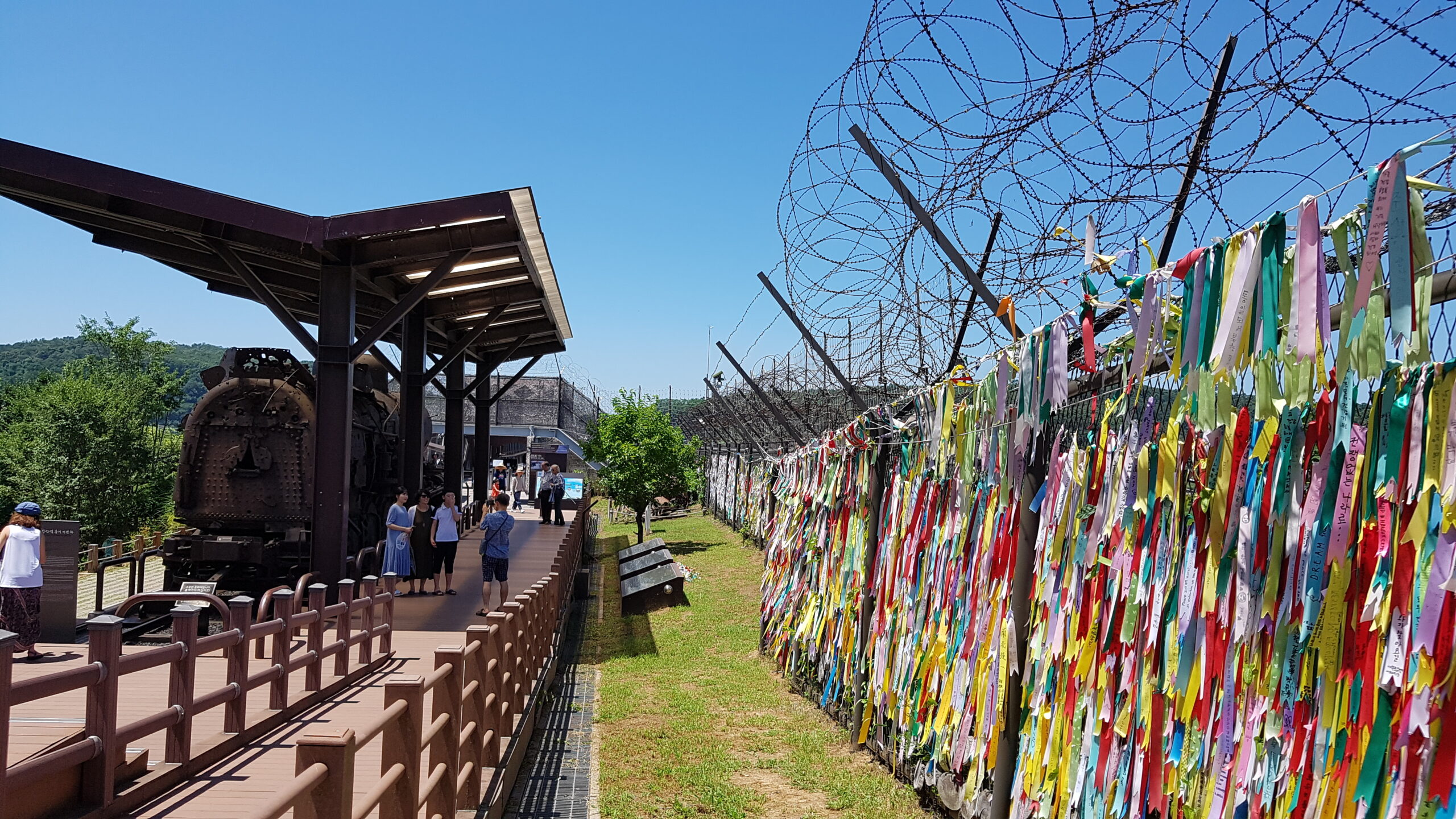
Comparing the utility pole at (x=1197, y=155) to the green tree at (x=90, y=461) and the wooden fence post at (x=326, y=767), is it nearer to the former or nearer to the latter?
the wooden fence post at (x=326, y=767)

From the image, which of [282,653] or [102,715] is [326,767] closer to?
[102,715]

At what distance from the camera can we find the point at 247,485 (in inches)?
500

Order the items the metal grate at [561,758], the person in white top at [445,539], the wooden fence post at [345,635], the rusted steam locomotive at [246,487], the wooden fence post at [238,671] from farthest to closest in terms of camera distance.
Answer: the person in white top at [445,539]
the rusted steam locomotive at [246,487]
the wooden fence post at [345,635]
the metal grate at [561,758]
the wooden fence post at [238,671]

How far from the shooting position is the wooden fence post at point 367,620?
8891 millimetres

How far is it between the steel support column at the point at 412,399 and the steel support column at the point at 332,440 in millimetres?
5779

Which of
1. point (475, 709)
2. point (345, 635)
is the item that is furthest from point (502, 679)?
point (345, 635)

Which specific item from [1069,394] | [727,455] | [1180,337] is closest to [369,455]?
[1069,394]

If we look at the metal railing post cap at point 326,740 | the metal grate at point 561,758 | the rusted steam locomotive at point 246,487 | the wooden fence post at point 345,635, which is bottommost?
the metal grate at point 561,758

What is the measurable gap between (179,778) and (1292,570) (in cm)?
533

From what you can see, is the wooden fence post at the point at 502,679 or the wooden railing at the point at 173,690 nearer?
Result: the wooden railing at the point at 173,690

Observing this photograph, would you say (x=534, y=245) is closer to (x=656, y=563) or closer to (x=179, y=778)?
(x=656, y=563)

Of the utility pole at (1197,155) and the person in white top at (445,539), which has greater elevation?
the utility pole at (1197,155)

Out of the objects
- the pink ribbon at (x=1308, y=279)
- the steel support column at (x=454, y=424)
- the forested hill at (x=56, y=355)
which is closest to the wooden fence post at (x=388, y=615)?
the pink ribbon at (x=1308, y=279)

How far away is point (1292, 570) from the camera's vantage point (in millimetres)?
2943
